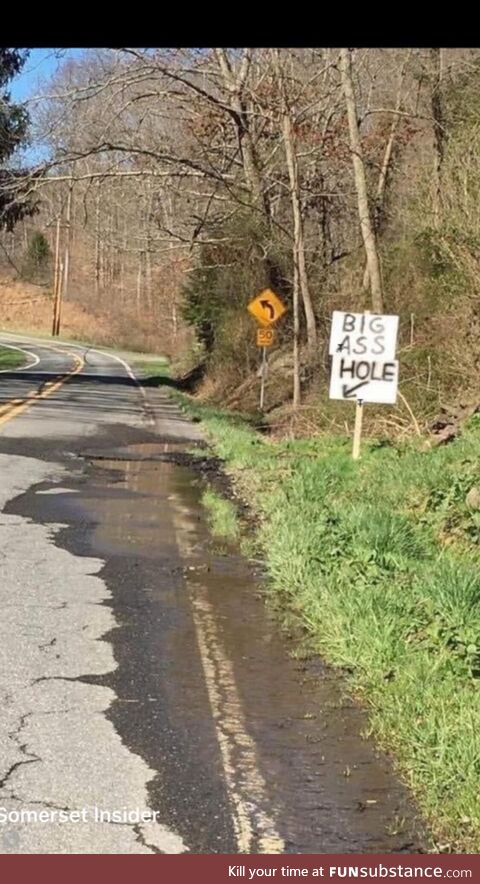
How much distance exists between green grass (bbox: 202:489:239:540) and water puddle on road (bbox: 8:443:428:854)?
37.1 inches

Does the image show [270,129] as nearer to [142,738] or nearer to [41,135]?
[41,135]

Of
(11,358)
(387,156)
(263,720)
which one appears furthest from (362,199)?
(11,358)

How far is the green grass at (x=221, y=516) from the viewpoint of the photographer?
1035 centimetres

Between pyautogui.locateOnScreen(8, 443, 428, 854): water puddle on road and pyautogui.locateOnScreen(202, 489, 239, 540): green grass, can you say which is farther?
pyautogui.locateOnScreen(202, 489, 239, 540): green grass

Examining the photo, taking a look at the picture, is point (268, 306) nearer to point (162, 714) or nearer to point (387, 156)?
point (387, 156)

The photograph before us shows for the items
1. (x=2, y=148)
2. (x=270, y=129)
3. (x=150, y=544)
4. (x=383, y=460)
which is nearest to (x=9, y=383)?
(x=2, y=148)

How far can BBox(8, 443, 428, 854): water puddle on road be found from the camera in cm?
415

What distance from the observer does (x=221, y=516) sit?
36.6 ft

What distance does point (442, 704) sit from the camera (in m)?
5.18

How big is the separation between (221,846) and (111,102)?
74.4ft

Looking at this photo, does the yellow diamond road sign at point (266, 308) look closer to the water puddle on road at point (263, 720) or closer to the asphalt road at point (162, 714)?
the asphalt road at point (162, 714)

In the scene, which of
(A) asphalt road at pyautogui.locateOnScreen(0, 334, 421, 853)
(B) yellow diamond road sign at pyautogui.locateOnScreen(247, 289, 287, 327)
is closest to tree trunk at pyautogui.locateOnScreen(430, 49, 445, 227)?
(B) yellow diamond road sign at pyautogui.locateOnScreen(247, 289, 287, 327)

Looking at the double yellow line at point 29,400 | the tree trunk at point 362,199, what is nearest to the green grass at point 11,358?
the double yellow line at point 29,400

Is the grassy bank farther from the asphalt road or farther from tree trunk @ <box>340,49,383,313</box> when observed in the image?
tree trunk @ <box>340,49,383,313</box>
